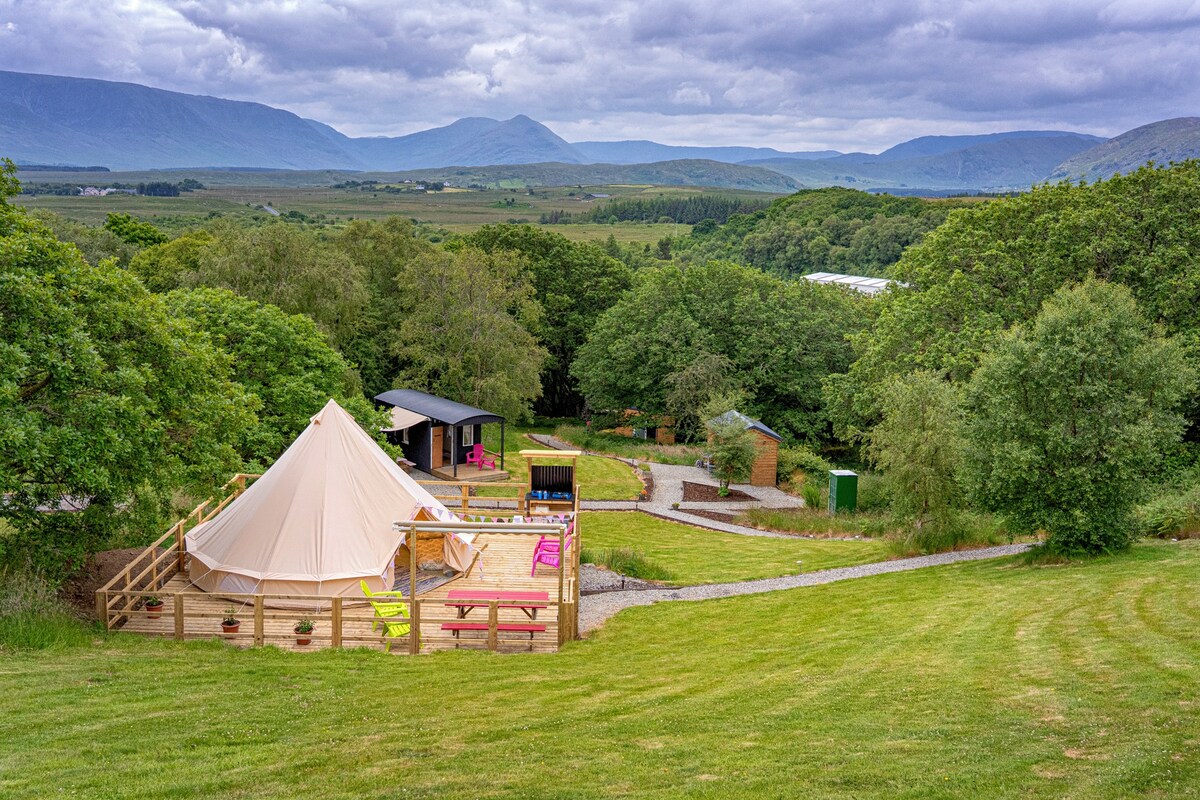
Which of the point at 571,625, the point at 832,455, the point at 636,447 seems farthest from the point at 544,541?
the point at 832,455

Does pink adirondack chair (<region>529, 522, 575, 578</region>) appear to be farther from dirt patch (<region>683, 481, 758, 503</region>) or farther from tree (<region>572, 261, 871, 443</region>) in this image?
tree (<region>572, 261, 871, 443</region>)

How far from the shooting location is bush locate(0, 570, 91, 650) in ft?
41.3

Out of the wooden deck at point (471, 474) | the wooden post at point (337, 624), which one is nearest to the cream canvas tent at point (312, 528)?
the wooden post at point (337, 624)

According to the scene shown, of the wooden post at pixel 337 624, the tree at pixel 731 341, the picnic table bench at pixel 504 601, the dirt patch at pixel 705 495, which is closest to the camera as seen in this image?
the wooden post at pixel 337 624

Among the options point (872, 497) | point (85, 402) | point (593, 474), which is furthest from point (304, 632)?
point (593, 474)

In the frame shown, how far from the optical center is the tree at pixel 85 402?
13.2m

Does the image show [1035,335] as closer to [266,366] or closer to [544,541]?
[544,541]

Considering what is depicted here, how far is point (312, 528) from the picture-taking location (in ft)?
55.4

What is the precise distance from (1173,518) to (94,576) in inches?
956

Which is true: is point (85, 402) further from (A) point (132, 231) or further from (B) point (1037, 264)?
(A) point (132, 231)

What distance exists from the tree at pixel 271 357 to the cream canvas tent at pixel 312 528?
6520 mm

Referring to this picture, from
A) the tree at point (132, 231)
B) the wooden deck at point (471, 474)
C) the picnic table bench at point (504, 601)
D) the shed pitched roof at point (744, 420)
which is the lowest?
the wooden deck at point (471, 474)

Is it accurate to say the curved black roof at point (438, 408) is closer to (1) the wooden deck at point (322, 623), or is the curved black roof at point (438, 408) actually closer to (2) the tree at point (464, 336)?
(2) the tree at point (464, 336)

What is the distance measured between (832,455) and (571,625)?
34.4 m
